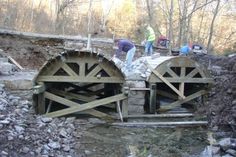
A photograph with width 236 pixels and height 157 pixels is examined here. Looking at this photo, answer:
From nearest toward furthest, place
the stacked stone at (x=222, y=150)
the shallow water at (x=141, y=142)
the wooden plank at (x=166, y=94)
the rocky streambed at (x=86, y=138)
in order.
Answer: the rocky streambed at (x=86, y=138), the stacked stone at (x=222, y=150), the shallow water at (x=141, y=142), the wooden plank at (x=166, y=94)

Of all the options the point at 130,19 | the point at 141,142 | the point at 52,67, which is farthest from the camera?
the point at 130,19

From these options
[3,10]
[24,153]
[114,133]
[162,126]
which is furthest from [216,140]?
[3,10]

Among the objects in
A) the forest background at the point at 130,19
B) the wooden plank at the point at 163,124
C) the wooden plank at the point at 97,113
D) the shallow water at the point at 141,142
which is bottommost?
the shallow water at the point at 141,142

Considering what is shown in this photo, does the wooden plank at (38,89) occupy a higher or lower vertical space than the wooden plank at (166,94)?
higher

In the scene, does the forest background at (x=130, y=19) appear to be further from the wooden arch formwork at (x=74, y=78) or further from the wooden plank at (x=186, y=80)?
the wooden arch formwork at (x=74, y=78)

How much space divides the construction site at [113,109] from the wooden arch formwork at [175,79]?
0.04 m

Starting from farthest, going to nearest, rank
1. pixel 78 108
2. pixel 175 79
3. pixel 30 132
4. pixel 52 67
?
pixel 175 79 → pixel 78 108 → pixel 52 67 → pixel 30 132

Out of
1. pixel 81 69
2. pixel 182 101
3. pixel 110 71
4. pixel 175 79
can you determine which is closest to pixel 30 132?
pixel 81 69

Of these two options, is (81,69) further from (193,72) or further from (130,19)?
(130,19)

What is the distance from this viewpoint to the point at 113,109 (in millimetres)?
13734

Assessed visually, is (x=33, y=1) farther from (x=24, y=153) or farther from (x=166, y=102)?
(x=24, y=153)

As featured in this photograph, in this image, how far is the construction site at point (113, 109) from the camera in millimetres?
9453

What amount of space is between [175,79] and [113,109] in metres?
2.56

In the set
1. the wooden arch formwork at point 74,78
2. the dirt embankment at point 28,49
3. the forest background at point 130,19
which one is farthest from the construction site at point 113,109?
the forest background at point 130,19
